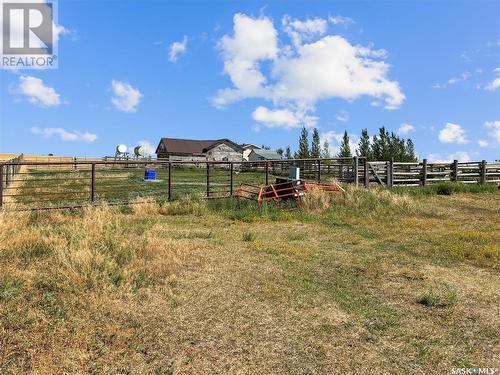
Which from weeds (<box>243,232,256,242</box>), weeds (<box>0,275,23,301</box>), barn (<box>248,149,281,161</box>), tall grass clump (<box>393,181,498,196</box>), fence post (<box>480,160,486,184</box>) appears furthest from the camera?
barn (<box>248,149,281,161</box>)

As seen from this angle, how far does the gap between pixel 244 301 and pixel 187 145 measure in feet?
214

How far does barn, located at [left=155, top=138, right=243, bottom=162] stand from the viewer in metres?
64.0

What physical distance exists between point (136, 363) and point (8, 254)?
4.02 m

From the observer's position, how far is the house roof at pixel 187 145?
6488 cm

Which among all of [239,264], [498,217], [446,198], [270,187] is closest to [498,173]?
[446,198]

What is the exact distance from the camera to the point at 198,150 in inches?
2657

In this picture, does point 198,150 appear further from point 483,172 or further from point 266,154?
point 483,172

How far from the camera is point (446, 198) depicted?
16.3m

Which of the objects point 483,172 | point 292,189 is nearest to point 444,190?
→ point 483,172

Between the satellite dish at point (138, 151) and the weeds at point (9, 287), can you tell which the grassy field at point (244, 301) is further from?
the satellite dish at point (138, 151)

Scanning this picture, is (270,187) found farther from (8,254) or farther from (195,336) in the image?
(195,336)

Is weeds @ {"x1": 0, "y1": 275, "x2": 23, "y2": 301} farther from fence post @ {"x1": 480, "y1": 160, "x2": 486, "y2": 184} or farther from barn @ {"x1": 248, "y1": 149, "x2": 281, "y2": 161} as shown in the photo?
barn @ {"x1": 248, "y1": 149, "x2": 281, "y2": 161}

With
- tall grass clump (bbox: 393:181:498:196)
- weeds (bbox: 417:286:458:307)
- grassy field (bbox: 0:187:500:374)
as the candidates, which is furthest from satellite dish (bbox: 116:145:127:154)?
weeds (bbox: 417:286:458:307)

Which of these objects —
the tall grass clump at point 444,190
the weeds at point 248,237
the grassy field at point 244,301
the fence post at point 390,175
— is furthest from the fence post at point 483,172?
the weeds at point 248,237
